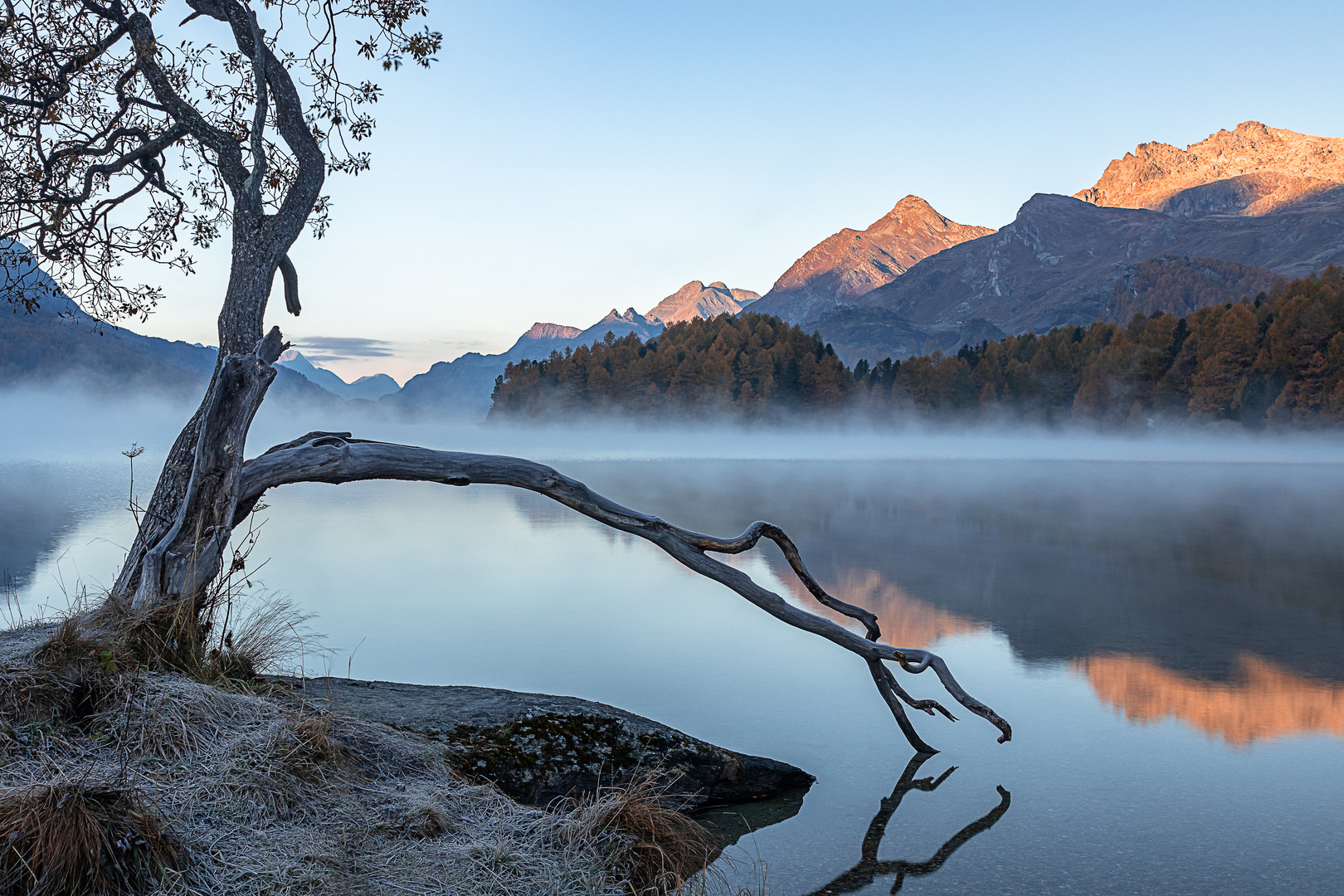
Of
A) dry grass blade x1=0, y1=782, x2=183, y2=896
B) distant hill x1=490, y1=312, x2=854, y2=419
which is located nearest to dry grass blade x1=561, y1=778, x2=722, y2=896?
dry grass blade x1=0, y1=782, x2=183, y2=896

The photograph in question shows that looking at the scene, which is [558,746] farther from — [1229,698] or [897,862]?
[1229,698]

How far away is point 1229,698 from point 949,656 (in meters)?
2.50

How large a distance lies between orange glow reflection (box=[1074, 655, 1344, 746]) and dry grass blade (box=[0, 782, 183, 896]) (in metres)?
7.04

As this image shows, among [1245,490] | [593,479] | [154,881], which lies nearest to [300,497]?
[593,479]

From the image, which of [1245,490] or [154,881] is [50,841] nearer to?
[154,881]

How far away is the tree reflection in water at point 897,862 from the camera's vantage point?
464 cm

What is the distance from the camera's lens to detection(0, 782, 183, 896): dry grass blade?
290cm

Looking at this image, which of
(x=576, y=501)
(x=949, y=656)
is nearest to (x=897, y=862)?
(x=576, y=501)

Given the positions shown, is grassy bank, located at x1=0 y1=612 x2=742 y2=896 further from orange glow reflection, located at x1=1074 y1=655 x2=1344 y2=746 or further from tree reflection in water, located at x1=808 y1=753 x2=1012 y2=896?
orange glow reflection, located at x1=1074 y1=655 x2=1344 y2=746

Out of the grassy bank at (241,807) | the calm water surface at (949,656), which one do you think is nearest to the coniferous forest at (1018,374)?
the calm water surface at (949,656)

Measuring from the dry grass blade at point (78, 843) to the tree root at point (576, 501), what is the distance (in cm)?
322

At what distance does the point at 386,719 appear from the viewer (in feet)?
17.7

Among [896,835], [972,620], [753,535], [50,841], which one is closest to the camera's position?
[50,841]

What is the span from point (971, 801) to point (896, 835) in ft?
2.53
